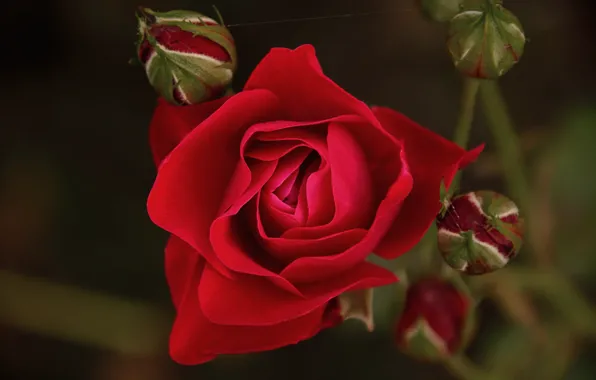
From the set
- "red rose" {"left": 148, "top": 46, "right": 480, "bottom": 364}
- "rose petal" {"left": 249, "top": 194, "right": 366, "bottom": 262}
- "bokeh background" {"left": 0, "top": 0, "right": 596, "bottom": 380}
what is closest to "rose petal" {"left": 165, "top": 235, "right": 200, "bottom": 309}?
"red rose" {"left": 148, "top": 46, "right": 480, "bottom": 364}

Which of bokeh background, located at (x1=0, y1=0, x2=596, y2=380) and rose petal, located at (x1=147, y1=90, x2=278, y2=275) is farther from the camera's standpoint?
bokeh background, located at (x1=0, y1=0, x2=596, y2=380)

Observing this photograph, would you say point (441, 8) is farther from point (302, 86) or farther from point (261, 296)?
point (261, 296)

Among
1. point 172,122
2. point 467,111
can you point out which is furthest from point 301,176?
point 467,111

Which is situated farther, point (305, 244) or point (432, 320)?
point (432, 320)

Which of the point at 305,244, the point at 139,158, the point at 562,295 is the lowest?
the point at 139,158

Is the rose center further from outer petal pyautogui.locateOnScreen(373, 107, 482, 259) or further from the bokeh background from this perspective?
the bokeh background

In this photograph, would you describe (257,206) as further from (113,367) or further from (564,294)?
(113,367)

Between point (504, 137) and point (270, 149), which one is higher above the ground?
point (270, 149)
